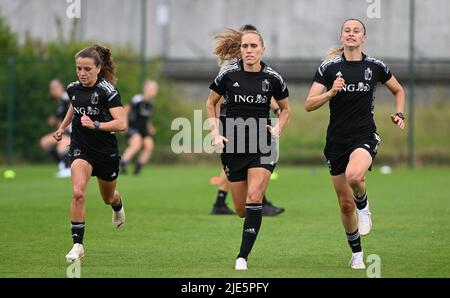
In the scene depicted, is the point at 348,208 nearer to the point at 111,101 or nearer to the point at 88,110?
the point at 111,101

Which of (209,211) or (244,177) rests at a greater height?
(244,177)

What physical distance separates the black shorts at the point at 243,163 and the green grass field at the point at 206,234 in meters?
0.83

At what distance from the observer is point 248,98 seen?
30.9 feet

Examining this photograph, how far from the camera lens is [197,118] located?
1091 inches

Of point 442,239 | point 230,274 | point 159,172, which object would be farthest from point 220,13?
point 230,274

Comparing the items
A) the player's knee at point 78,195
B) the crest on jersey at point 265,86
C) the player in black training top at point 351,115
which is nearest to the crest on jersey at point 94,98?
the player's knee at point 78,195

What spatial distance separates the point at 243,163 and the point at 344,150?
921 millimetres

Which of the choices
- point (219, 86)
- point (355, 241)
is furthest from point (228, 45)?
point (355, 241)

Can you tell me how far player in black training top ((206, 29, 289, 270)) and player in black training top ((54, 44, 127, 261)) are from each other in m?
1.00

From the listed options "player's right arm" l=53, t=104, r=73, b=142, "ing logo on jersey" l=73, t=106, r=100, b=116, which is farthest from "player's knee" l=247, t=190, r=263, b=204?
"player's right arm" l=53, t=104, r=73, b=142

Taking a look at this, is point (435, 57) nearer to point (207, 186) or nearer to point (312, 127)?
point (312, 127)

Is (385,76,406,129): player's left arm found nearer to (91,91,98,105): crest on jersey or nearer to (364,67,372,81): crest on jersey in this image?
(364,67,372,81): crest on jersey

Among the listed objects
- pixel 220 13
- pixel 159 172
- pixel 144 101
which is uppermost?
pixel 220 13
